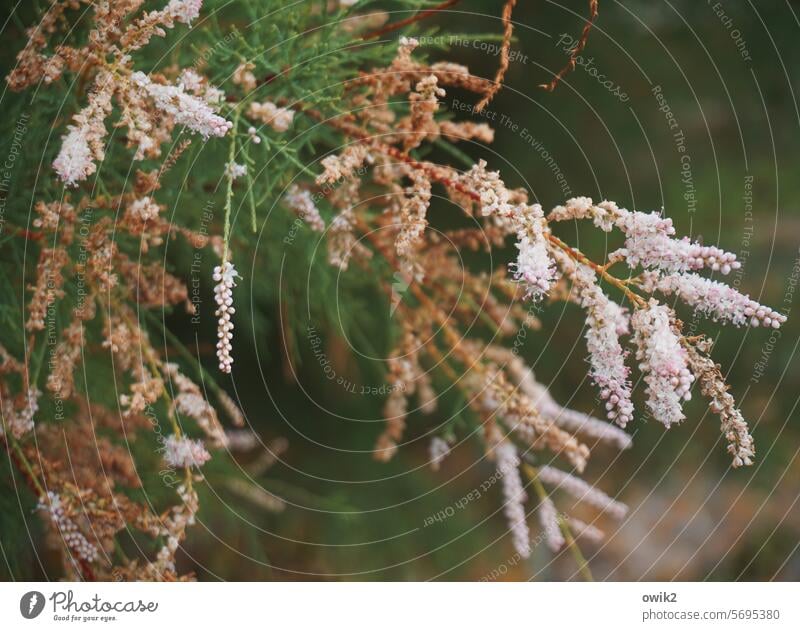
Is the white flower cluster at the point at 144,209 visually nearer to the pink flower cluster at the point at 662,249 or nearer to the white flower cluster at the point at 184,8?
the white flower cluster at the point at 184,8

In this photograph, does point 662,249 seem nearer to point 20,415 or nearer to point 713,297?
point 713,297

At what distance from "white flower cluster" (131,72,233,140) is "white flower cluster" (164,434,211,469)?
220 mm

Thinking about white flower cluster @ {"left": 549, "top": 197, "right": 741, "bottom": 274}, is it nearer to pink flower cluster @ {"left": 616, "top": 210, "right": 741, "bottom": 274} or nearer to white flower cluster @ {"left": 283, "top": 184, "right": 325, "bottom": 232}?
pink flower cluster @ {"left": 616, "top": 210, "right": 741, "bottom": 274}

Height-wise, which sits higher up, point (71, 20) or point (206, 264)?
point (71, 20)

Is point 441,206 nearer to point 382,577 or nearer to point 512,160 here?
point 512,160

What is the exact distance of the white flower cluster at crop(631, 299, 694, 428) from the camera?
44 cm

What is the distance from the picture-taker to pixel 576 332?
3.64 ft
